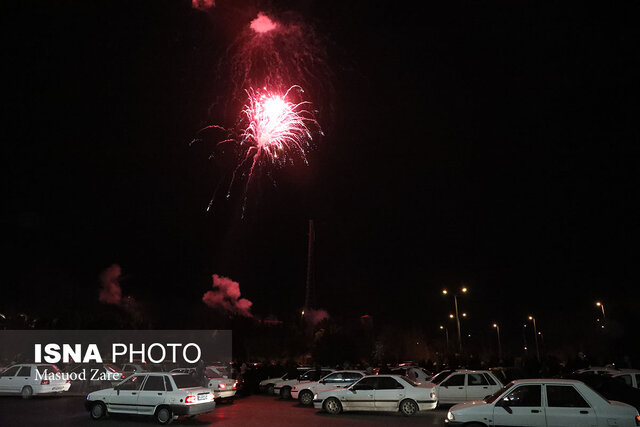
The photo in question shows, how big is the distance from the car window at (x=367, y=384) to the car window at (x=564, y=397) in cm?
→ 763

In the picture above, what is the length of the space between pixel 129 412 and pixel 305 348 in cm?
4516

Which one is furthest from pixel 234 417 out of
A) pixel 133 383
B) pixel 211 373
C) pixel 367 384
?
pixel 211 373

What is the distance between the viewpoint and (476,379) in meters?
18.0

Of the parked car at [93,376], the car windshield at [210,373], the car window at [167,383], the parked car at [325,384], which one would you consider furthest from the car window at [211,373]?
the car window at [167,383]

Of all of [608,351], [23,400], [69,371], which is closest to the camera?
[23,400]

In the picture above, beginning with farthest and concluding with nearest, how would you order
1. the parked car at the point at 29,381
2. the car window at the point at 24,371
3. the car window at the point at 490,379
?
the car window at the point at 24,371 → the parked car at the point at 29,381 → the car window at the point at 490,379

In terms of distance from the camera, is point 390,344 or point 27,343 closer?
point 27,343

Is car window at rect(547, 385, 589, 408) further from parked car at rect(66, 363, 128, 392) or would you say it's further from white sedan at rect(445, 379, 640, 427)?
parked car at rect(66, 363, 128, 392)

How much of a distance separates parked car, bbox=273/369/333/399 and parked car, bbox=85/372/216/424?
8296 millimetres

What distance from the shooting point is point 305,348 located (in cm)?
5894

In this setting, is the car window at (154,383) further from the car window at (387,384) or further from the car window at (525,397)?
the car window at (525,397)

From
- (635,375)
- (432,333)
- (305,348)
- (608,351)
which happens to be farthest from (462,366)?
(432,333)

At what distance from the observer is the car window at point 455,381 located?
713 inches

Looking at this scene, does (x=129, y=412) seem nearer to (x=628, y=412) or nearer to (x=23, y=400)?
(x=23, y=400)
